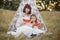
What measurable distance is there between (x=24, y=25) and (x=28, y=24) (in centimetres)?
3

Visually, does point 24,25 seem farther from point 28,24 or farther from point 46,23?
point 46,23

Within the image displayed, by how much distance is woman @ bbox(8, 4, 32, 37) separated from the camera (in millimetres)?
1417

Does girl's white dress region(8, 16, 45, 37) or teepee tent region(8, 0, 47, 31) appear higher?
teepee tent region(8, 0, 47, 31)

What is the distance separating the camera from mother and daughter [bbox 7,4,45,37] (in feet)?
4.66

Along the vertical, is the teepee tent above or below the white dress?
above

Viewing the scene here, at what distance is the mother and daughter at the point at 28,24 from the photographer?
1421 millimetres

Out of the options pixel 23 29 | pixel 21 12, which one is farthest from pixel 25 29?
pixel 21 12

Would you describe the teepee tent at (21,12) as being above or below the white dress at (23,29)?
above

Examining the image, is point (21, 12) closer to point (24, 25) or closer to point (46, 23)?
point (24, 25)

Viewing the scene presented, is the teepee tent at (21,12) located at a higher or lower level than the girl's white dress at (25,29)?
higher

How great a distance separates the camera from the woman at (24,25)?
55.8 inches

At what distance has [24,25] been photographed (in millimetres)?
1428

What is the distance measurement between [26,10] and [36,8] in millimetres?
81

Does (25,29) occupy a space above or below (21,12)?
Answer: below
